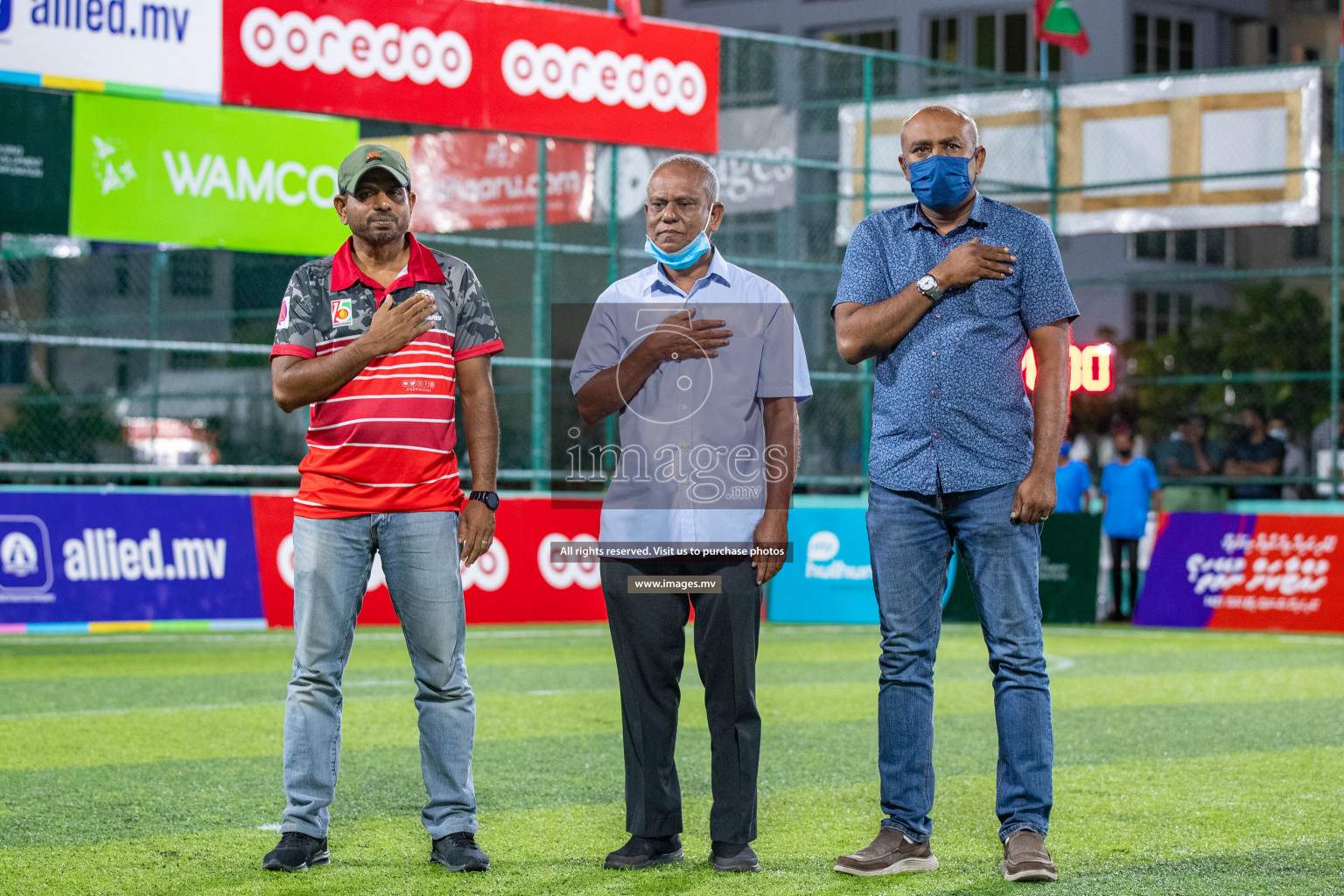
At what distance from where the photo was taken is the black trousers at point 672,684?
4.77 m

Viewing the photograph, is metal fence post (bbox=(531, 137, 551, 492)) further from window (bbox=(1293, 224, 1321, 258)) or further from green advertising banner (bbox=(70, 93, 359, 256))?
window (bbox=(1293, 224, 1321, 258))

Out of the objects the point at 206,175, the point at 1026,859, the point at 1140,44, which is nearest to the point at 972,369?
the point at 1026,859

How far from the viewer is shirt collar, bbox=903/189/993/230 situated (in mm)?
4824

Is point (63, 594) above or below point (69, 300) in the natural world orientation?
below

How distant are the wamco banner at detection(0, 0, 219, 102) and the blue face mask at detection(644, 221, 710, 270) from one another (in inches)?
390

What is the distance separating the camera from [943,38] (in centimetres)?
3906

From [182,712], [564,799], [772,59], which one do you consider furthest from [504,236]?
[564,799]

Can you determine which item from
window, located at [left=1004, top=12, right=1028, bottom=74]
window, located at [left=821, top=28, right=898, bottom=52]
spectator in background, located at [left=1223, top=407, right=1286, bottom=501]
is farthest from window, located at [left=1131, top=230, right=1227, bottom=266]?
spectator in background, located at [left=1223, top=407, right=1286, bottom=501]

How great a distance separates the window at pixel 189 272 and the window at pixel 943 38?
2430 centimetres

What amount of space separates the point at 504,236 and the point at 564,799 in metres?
14.6

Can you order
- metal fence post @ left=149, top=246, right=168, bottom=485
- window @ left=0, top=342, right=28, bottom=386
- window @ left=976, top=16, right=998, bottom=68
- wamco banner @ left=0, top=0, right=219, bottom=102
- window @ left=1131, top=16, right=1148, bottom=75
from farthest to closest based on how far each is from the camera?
window @ left=976, top=16, right=998, bottom=68 < window @ left=1131, top=16, right=1148, bottom=75 < window @ left=0, top=342, right=28, bottom=386 < metal fence post @ left=149, top=246, right=168, bottom=485 < wamco banner @ left=0, top=0, right=219, bottom=102

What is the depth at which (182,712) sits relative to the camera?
338 inches

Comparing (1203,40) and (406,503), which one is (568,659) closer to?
(406,503)

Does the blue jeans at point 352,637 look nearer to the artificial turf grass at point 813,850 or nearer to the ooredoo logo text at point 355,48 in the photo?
the artificial turf grass at point 813,850
